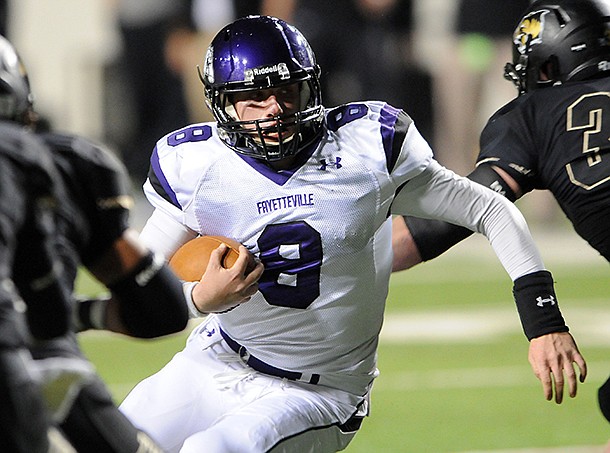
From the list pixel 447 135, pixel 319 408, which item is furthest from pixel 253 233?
pixel 447 135

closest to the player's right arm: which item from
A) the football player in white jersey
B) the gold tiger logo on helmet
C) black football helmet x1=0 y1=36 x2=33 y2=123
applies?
the football player in white jersey

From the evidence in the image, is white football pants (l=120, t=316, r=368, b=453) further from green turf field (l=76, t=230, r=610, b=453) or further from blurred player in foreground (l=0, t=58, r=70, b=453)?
green turf field (l=76, t=230, r=610, b=453)

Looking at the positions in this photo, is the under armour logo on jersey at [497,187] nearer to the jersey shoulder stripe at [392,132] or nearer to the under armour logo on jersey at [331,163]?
the jersey shoulder stripe at [392,132]

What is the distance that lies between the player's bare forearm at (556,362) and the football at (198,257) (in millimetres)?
769

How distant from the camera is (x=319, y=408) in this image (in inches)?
142

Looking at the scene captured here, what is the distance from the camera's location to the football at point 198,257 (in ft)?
11.7

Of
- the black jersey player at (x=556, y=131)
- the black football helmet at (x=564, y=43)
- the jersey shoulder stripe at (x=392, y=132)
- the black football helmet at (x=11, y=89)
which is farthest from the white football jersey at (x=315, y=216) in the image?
the black football helmet at (x=11, y=89)

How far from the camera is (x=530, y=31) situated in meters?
4.12

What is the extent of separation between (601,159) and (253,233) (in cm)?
100

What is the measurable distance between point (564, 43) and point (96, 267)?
1.83 metres

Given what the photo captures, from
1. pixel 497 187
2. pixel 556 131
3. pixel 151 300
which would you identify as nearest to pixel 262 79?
pixel 497 187

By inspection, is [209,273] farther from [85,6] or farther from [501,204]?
[85,6]

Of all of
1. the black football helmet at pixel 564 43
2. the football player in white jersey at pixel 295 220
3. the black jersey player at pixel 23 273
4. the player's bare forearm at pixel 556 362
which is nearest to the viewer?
the black jersey player at pixel 23 273

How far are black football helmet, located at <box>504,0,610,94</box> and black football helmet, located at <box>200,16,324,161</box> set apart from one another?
2.31ft
